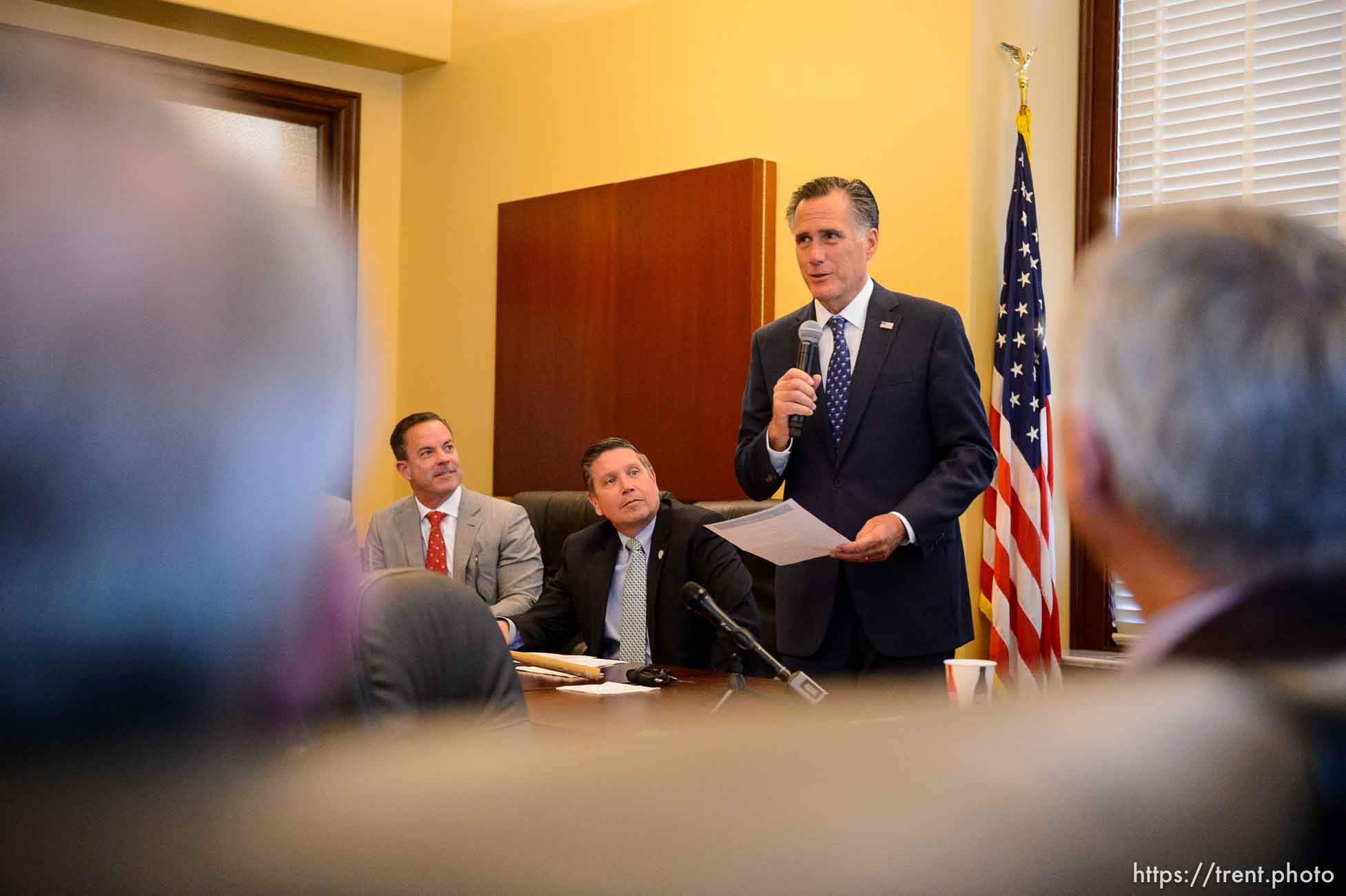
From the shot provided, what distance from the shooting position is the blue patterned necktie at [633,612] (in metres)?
3.97

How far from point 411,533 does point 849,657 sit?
2.11 meters

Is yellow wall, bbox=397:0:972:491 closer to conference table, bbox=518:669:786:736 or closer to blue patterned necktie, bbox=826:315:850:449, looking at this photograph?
blue patterned necktie, bbox=826:315:850:449

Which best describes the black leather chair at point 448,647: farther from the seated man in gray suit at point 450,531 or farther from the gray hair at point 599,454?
the seated man in gray suit at point 450,531

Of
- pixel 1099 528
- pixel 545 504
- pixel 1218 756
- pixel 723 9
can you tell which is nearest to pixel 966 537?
pixel 545 504

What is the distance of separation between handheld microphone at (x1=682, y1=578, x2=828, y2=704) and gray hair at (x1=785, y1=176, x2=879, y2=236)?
4.18 feet

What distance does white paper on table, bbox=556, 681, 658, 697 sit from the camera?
9.72 ft

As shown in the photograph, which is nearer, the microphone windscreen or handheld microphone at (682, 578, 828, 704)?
handheld microphone at (682, 578, 828, 704)

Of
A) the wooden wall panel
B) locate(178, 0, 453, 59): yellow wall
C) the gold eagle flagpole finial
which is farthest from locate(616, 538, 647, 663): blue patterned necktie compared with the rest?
locate(178, 0, 453, 59): yellow wall

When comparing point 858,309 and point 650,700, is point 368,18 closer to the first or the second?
point 858,309

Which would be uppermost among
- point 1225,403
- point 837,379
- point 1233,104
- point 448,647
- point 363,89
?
point 363,89

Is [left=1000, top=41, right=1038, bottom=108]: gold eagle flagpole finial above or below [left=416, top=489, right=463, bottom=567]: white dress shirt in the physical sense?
above

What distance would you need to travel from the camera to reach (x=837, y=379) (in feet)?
11.4

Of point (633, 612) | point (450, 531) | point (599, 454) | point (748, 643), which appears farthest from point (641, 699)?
point (450, 531)

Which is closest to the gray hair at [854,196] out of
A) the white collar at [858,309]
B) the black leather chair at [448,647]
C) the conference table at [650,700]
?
the white collar at [858,309]
